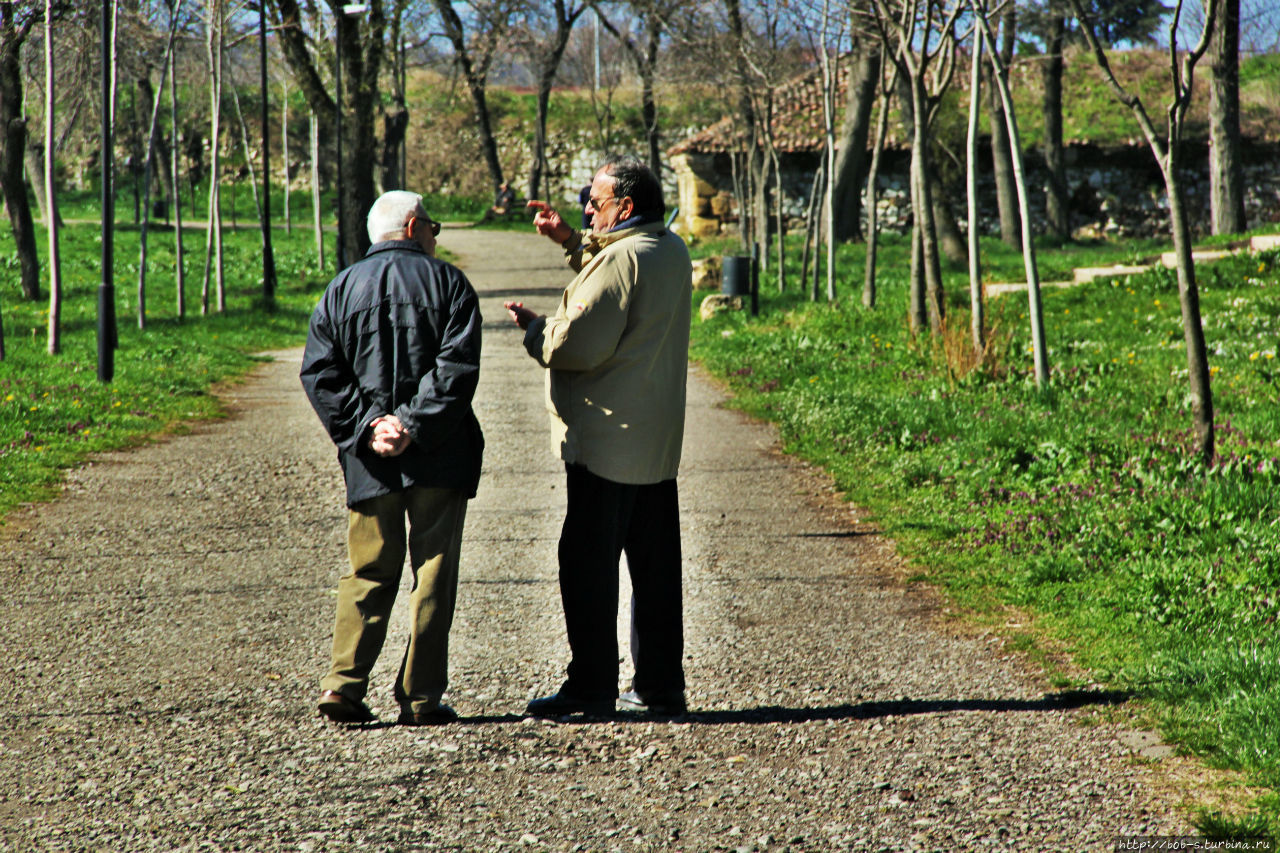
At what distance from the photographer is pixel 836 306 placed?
637 inches

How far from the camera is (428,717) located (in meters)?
3.93

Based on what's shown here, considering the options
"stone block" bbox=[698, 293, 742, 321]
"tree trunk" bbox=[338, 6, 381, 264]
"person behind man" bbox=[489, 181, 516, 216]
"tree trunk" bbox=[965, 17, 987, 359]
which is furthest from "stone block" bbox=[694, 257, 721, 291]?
"person behind man" bbox=[489, 181, 516, 216]

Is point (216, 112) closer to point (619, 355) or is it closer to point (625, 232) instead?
point (625, 232)

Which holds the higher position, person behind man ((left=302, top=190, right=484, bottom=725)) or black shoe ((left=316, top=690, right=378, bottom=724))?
person behind man ((left=302, top=190, right=484, bottom=725))

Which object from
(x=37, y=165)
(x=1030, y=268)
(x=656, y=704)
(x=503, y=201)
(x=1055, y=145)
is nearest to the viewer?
(x=656, y=704)

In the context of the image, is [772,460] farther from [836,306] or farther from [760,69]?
[760,69]

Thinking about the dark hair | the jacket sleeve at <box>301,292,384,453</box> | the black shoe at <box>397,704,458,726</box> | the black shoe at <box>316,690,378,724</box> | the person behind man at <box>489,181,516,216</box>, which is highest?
the person behind man at <box>489,181,516,216</box>

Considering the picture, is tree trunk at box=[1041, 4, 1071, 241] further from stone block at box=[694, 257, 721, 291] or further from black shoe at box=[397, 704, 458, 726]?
black shoe at box=[397, 704, 458, 726]

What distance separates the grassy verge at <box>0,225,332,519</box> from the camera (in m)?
8.88

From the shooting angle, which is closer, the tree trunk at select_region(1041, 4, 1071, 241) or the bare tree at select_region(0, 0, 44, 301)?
the bare tree at select_region(0, 0, 44, 301)

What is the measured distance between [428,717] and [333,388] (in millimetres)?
1130

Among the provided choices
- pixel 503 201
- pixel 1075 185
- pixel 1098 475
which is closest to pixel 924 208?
pixel 1098 475

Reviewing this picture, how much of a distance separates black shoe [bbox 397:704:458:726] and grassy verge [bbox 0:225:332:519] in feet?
14.1

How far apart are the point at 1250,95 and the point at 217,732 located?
4616 cm
